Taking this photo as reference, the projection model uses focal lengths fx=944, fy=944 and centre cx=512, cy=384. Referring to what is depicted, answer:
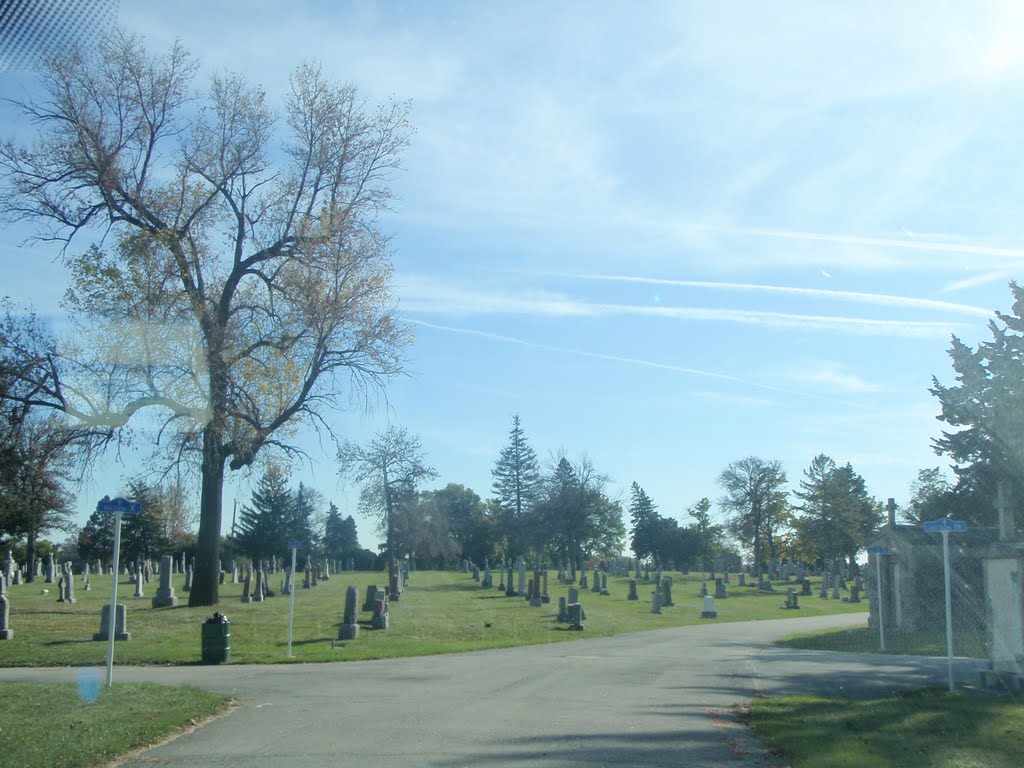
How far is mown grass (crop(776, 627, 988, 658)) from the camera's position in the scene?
25.0m

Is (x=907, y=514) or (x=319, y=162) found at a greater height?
(x=319, y=162)

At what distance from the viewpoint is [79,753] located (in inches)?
360

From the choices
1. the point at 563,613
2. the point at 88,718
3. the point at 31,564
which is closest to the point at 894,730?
the point at 88,718

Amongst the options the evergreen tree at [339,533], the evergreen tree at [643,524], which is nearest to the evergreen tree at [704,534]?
the evergreen tree at [643,524]

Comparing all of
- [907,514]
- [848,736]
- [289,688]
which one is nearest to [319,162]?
[289,688]

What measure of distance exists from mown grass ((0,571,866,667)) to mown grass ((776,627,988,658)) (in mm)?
6212

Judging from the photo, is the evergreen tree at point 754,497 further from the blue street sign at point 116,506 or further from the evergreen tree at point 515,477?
the blue street sign at point 116,506

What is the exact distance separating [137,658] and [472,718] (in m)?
11.4

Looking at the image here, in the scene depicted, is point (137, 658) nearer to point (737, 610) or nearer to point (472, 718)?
point (472, 718)

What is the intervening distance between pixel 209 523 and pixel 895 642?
21606 millimetres

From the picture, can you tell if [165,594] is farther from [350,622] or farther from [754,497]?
[754,497]

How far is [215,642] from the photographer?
65.3ft

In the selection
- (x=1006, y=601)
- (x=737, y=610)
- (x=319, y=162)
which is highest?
(x=319, y=162)

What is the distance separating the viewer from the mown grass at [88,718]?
9.15 metres
